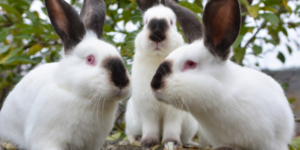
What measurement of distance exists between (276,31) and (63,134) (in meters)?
3.15

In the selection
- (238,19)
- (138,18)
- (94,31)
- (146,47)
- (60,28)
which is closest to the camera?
(238,19)

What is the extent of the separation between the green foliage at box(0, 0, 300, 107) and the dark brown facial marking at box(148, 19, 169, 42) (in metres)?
0.53

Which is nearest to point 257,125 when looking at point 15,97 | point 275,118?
point 275,118

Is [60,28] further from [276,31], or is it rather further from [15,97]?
[276,31]

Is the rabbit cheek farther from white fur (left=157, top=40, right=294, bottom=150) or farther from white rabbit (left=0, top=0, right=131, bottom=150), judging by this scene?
white rabbit (left=0, top=0, right=131, bottom=150)

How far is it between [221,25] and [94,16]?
1.04 metres

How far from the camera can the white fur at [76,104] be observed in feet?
6.86

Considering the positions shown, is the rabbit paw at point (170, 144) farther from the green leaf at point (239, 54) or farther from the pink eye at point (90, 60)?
the green leaf at point (239, 54)

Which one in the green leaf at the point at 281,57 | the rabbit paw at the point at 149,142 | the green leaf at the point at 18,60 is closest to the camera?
the rabbit paw at the point at 149,142

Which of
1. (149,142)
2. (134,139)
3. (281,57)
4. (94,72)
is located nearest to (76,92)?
(94,72)

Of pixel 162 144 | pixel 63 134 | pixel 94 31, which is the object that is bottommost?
pixel 162 144

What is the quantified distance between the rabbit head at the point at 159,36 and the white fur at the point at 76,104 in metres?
0.57

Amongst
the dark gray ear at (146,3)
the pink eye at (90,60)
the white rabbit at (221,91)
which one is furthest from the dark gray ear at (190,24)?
the pink eye at (90,60)

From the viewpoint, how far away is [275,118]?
227cm
